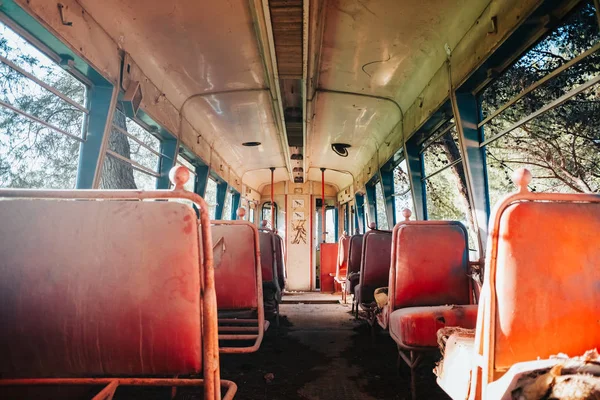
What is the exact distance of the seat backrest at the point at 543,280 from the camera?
113 centimetres

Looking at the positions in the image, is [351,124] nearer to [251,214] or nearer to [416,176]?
[416,176]

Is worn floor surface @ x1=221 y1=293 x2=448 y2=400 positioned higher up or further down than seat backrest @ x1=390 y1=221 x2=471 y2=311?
further down

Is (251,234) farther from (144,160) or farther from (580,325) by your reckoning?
(144,160)

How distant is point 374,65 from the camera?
3.70 m

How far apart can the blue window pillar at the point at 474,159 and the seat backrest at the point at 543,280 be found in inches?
70.1

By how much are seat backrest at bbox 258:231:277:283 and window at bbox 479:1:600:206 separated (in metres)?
2.28

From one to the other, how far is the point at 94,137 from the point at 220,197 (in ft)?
14.5

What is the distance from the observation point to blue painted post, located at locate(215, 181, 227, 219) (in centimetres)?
704

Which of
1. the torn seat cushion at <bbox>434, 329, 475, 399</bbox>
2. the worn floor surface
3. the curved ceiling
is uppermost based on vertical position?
the curved ceiling

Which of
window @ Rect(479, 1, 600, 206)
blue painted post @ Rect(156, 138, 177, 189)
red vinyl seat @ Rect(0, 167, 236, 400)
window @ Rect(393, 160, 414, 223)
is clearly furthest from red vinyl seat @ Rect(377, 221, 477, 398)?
window @ Rect(393, 160, 414, 223)

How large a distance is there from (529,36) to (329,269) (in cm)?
633

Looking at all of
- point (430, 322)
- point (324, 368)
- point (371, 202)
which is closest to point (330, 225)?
point (371, 202)

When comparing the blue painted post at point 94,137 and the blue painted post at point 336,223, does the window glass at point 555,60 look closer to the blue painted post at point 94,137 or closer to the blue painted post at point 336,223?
the blue painted post at point 94,137

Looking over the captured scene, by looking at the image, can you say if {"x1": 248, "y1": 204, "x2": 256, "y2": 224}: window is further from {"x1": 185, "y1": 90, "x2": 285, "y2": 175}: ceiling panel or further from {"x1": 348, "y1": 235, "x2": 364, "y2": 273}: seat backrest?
{"x1": 348, "y1": 235, "x2": 364, "y2": 273}: seat backrest
